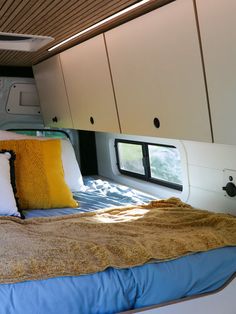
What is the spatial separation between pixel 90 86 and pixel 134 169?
2.83 ft

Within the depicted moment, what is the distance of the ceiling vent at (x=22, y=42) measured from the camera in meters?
2.33

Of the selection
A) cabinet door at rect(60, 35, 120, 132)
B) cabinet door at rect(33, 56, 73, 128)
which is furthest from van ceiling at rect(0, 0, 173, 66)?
cabinet door at rect(33, 56, 73, 128)

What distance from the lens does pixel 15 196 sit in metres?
2.12

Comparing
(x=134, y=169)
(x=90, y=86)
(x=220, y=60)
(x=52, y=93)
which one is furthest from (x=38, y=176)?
(x=220, y=60)

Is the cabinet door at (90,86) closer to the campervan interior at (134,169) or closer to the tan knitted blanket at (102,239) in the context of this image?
the campervan interior at (134,169)

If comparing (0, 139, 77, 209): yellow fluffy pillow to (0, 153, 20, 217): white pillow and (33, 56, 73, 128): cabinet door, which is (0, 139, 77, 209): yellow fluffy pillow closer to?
(0, 153, 20, 217): white pillow

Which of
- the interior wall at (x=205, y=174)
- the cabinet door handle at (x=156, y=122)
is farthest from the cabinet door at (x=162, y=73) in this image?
the interior wall at (x=205, y=174)

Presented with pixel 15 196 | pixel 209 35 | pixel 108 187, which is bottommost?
pixel 108 187

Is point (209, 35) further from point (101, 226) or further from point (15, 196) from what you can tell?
point (15, 196)

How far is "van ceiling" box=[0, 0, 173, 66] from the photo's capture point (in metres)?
1.64

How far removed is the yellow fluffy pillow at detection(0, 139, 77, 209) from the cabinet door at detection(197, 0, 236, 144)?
1.16 meters

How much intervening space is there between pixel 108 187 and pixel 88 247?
1.46 m

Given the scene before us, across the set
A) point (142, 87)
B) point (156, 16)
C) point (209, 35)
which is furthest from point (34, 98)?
point (209, 35)

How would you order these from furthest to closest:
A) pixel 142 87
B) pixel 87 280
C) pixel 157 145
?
pixel 157 145 < pixel 142 87 < pixel 87 280
